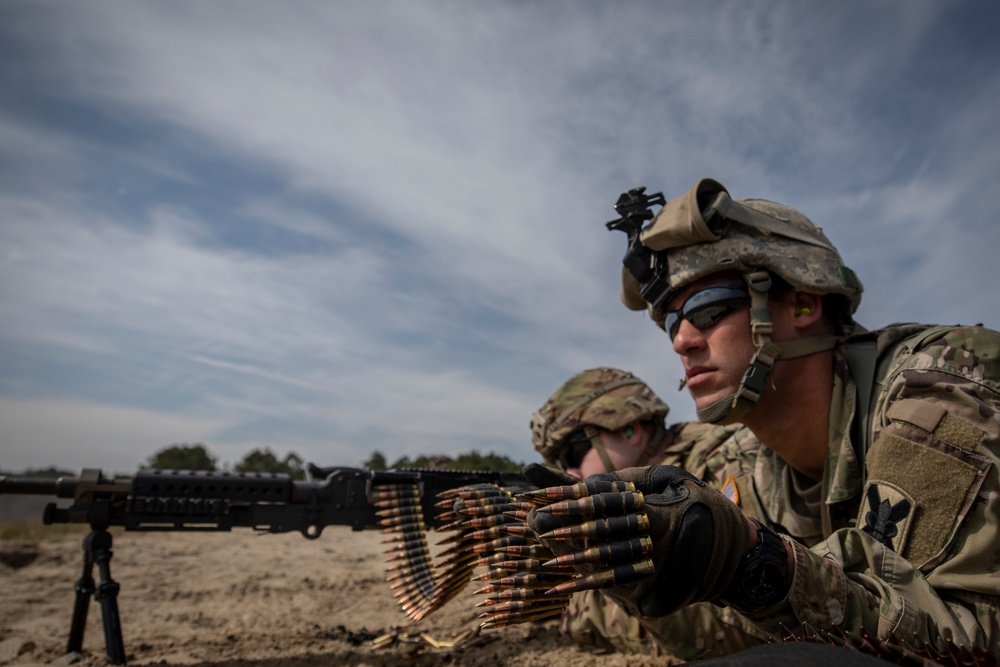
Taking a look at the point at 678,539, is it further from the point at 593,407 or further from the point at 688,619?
the point at 593,407

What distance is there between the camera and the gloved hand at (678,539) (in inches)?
70.8

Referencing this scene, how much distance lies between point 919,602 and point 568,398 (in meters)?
3.84

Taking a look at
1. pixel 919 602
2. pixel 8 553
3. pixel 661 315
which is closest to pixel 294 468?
pixel 8 553

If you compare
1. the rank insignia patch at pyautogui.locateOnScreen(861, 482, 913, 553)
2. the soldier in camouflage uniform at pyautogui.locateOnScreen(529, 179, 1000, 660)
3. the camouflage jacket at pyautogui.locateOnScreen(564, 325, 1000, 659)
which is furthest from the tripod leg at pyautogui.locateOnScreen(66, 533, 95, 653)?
the rank insignia patch at pyautogui.locateOnScreen(861, 482, 913, 553)

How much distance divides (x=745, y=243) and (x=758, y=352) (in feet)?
1.99

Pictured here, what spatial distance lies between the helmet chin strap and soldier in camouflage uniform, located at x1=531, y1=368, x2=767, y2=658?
1.14 meters

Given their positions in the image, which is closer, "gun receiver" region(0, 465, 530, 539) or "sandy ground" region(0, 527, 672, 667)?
"sandy ground" region(0, 527, 672, 667)

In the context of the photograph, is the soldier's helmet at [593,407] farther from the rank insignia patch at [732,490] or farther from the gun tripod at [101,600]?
the gun tripod at [101,600]

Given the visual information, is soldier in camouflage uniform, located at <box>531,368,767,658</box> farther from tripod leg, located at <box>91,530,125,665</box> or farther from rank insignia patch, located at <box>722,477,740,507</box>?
tripod leg, located at <box>91,530,125,665</box>

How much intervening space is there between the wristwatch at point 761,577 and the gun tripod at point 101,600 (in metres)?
4.71

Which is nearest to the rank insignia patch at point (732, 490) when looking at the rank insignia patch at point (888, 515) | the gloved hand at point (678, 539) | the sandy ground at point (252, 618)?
the sandy ground at point (252, 618)

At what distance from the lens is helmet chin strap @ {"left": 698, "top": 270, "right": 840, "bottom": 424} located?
3174 mm

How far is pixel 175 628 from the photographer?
586 centimetres

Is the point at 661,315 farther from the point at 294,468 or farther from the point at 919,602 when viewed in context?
the point at 294,468
